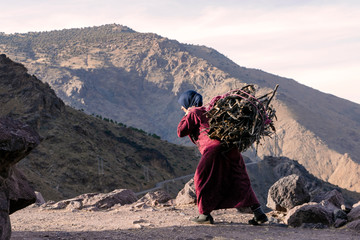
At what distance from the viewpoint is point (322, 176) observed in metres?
79.9

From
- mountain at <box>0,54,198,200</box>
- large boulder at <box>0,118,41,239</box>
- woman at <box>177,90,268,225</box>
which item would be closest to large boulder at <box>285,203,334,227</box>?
woman at <box>177,90,268,225</box>

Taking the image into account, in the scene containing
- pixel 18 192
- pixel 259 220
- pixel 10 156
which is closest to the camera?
pixel 10 156

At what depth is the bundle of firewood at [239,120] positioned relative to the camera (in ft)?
22.1

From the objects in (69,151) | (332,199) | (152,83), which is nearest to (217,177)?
(332,199)

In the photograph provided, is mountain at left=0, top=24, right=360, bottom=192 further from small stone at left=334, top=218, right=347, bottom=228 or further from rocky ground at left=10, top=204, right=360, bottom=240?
small stone at left=334, top=218, right=347, bottom=228

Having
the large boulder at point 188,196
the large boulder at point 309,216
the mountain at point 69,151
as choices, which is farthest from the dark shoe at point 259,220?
the mountain at point 69,151

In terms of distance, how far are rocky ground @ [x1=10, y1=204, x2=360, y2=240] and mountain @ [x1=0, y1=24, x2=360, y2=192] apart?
265ft

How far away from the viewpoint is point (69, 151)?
34.8m

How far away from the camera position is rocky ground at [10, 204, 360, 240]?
619 cm

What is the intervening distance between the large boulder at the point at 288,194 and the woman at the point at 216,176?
1844 millimetres

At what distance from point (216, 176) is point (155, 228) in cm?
129

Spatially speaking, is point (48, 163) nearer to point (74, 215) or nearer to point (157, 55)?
point (74, 215)

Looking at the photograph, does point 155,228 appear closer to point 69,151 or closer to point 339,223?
point 339,223

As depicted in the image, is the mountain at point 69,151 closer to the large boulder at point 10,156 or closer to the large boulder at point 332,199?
the large boulder at point 332,199
